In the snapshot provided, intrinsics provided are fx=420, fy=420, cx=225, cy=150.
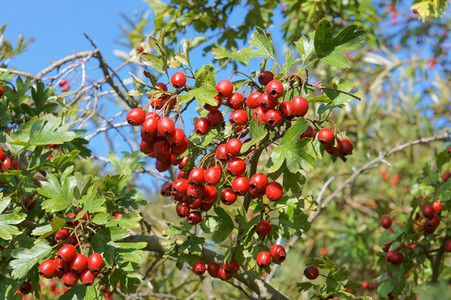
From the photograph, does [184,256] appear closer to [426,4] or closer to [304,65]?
[304,65]

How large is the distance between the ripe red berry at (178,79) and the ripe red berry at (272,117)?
320mm

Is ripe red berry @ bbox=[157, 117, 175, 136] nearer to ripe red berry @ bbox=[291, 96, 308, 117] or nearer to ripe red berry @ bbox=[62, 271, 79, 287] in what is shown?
ripe red berry @ bbox=[291, 96, 308, 117]

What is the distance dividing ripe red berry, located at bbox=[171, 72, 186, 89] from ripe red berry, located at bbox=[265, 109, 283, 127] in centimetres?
32

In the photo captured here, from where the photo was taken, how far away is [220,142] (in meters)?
1.59

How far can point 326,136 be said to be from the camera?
A: 139 cm

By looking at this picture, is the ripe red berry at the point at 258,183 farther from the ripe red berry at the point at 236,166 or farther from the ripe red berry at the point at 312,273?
the ripe red berry at the point at 312,273

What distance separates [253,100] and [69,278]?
95 centimetres

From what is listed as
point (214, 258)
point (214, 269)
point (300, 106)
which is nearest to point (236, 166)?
point (300, 106)

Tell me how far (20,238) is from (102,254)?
351 millimetres

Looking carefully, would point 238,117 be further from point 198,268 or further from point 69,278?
point 69,278

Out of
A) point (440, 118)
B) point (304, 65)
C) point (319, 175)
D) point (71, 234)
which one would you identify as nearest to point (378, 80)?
point (440, 118)

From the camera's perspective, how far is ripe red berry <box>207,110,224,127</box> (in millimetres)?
1483

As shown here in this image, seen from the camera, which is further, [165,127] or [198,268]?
[198,268]

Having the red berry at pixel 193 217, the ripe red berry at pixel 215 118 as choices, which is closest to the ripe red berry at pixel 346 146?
the ripe red berry at pixel 215 118
